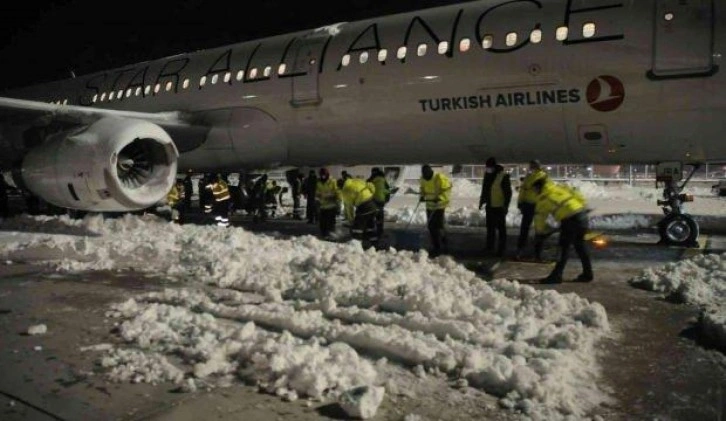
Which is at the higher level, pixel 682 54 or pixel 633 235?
pixel 682 54

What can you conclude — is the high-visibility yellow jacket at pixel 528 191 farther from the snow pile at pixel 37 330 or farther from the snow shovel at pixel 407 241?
the snow pile at pixel 37 330

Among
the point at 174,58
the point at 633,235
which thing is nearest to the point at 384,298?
the point at 633,235

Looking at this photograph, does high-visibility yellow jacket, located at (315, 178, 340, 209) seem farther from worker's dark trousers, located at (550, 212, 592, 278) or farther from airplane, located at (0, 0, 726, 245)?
worker's dark trousers, located at (550, 212, 592, 278)

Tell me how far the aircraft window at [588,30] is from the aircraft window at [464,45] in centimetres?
170

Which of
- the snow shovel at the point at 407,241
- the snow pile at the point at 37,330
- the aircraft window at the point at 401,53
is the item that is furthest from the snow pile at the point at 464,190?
the snow pile at the point at 37,330

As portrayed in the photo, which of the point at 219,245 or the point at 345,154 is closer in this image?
the point at 219,245

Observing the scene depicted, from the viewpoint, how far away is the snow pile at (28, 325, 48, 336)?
462 cm

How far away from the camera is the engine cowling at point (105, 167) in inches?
366

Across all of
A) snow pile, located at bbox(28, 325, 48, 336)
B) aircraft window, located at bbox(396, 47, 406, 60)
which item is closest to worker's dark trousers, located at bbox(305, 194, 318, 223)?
aircraft window, located at bbox(396, 47, 406, 60)

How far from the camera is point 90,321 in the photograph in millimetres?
4992

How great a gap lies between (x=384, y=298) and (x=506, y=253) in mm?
4397

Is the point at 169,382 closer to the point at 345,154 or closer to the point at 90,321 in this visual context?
the point at 90,321

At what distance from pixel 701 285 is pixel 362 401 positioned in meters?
4.45

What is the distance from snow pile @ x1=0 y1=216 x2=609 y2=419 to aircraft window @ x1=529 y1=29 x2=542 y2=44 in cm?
372
